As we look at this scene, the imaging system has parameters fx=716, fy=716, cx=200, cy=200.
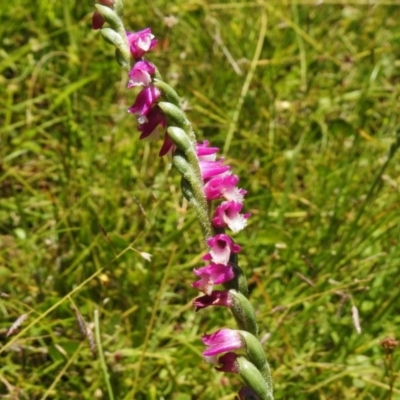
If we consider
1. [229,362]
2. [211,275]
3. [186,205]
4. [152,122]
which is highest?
[152,122]

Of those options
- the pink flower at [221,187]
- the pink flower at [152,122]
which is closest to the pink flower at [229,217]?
the pink flower at [221,187]

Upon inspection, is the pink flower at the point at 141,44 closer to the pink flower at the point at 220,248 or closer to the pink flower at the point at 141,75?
the pink flower at the point at 141,75

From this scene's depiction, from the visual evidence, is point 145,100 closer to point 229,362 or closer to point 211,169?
point 211,169

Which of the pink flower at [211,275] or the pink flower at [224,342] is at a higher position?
the pink flower at [211,275]

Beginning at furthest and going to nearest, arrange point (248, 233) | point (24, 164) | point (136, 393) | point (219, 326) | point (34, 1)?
point (34, 1)
point (24, 164)
point (248, 233)
point (219, 326)
point (136, 393)

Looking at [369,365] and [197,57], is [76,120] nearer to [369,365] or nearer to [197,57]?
[197,57]

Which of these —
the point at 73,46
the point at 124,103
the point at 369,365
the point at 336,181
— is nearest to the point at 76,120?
the point at 124,103

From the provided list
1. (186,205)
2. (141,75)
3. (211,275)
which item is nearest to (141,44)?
(141,75)
